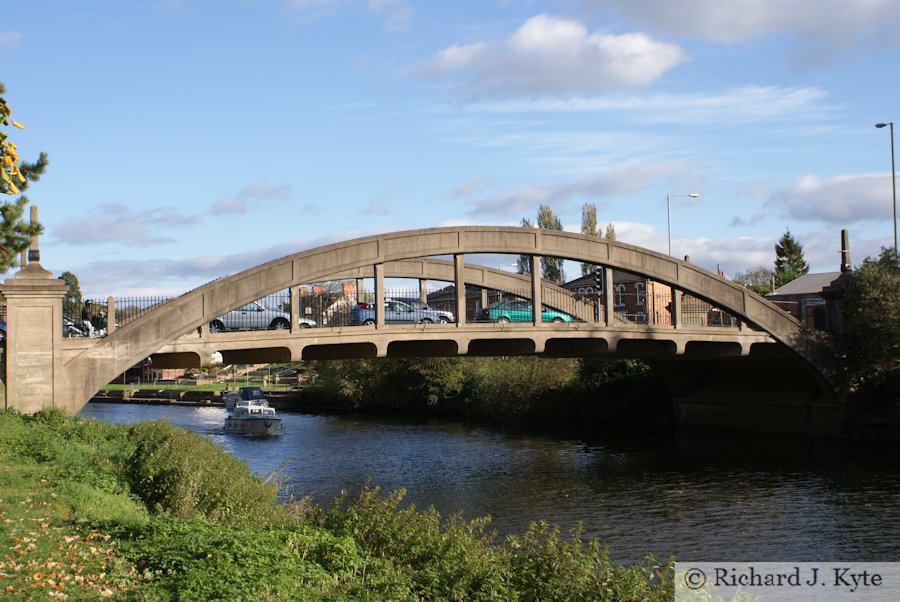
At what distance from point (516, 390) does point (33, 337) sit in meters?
35.8

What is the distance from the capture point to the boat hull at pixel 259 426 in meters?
49.5

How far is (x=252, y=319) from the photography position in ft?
101

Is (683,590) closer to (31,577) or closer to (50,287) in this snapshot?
(31,577)

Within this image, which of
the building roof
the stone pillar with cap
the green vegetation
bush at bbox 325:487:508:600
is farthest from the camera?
the building roof

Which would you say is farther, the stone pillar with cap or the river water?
the stone pillar with cap

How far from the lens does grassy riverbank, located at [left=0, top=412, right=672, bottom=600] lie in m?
9.55

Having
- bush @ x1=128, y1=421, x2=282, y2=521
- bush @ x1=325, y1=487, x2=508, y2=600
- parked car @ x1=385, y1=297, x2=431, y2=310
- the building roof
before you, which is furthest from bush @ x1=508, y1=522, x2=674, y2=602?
the building roof

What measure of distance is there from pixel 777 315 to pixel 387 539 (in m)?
31.0

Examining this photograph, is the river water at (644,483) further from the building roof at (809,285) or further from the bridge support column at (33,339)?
the building roof at (809,285)

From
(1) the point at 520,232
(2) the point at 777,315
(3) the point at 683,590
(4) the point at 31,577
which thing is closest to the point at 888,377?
(2) the point at 777,315

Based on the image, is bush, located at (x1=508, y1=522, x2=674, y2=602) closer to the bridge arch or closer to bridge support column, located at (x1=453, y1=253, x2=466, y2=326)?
the bridge arch

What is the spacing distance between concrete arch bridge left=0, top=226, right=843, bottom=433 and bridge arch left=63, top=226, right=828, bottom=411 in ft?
0.14

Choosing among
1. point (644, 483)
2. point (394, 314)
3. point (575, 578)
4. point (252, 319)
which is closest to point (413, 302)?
point (394, 314)

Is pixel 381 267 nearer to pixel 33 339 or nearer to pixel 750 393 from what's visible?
pixel 33 339
